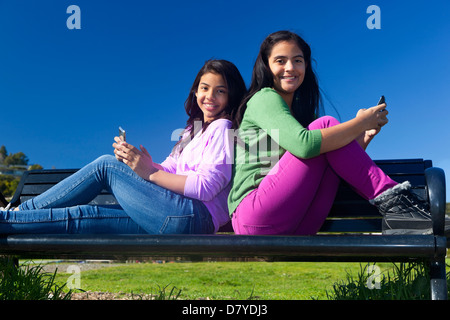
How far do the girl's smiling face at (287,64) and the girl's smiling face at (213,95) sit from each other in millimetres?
329

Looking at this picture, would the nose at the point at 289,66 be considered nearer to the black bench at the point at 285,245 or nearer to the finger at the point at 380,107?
the finger at the point at 380,107

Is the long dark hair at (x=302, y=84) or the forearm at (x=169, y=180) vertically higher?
the long dark hair at (x=302, y=84)

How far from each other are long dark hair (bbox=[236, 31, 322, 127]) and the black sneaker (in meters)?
A: 0.71

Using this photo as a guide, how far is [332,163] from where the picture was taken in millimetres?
2016

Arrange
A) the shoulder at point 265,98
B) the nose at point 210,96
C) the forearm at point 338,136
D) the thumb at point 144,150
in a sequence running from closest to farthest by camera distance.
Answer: the forearm at point 338,136 < the shoulder at point 265,98 < the thumb at point 144,150 < the nose at point 210,96

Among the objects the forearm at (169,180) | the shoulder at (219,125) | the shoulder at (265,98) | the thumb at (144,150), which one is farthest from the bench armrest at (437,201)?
the thumb at (144,150)

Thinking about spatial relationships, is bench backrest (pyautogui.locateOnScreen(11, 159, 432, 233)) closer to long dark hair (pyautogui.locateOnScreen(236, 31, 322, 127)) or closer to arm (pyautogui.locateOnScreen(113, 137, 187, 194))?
long dark hair (pyautogui.locateOnScreen(236, 31, 322, 127))

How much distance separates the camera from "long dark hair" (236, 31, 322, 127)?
232 centimetres

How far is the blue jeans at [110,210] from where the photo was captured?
2.15 m

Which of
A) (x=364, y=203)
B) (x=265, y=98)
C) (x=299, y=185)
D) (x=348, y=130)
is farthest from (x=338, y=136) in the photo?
(x=364, y=203)

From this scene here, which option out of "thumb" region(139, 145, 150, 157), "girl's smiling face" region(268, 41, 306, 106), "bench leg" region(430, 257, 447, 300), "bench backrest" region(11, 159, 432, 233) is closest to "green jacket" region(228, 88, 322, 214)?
"girl's smiling face" region(268, 41, 306, 106)

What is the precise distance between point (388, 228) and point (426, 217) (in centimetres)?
18

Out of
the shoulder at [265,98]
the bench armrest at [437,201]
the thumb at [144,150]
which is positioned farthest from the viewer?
the thumb at [144,150]
